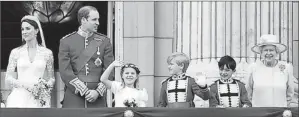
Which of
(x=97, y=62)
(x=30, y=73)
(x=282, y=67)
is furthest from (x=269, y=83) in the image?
(x=30, y=73)

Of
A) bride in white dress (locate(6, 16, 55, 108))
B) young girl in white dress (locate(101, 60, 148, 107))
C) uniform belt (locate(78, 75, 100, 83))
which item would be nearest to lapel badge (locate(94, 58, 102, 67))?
uniform belt (locate(78, 75, 100, 83))

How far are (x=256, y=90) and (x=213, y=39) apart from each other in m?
2.75

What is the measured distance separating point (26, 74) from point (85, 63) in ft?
2.48

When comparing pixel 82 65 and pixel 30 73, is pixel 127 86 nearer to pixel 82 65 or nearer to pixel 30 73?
pixel 82 65

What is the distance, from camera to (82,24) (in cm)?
1611

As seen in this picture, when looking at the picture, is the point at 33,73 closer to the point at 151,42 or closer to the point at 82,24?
the point at 82,24

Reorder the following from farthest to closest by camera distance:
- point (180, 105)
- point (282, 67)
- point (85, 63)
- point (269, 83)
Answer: point (282, 67) < point (269, 83) < point (85, 63) < point (180, 105)

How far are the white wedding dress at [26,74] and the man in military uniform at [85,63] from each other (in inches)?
9.0

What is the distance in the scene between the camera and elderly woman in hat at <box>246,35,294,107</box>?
1636 cm

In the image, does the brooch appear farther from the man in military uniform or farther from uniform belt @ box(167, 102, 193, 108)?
the man in military uniform

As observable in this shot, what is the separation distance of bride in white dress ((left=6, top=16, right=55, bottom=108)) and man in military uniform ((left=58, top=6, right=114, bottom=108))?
0.24 meters

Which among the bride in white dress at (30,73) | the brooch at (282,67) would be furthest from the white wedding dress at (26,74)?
the brooch at (282,67)

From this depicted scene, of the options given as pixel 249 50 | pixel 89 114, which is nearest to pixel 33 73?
pixel 89 114

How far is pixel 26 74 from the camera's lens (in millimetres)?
15984
